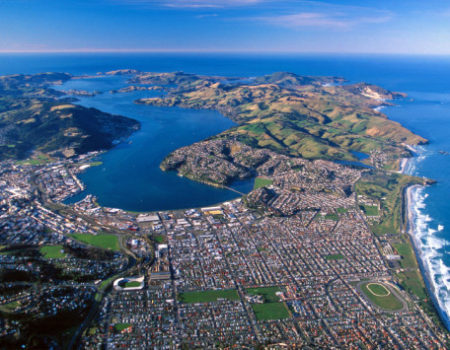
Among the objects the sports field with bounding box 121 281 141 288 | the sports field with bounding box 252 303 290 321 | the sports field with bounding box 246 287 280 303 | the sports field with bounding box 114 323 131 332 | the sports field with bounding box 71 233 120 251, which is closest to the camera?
the sports field with bounding box 114 323 131 332

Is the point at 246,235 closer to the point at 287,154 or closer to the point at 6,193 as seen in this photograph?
the point at 287,154

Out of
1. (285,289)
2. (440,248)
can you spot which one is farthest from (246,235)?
(440,248)

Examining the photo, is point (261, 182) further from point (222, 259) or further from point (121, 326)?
point (121, 326)

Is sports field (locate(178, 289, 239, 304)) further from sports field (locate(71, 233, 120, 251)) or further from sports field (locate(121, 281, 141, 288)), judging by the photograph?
sports field (locate(71, 233, 120, 251))

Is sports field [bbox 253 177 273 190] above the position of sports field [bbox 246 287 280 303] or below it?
above

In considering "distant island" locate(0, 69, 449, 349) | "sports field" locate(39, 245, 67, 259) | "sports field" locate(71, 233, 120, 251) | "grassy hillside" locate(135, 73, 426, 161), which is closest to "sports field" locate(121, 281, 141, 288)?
"distant island" locate(0, 69, 449, 349)

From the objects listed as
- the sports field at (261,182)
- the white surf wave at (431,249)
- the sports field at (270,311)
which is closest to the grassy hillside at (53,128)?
the sports field at (261,182)

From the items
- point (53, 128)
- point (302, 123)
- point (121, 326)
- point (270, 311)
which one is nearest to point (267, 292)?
point (270, 311)
